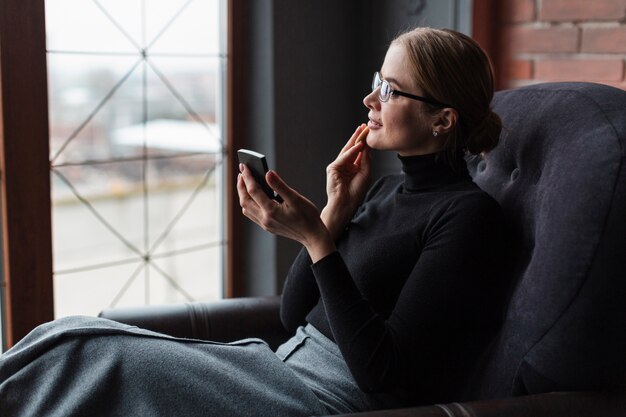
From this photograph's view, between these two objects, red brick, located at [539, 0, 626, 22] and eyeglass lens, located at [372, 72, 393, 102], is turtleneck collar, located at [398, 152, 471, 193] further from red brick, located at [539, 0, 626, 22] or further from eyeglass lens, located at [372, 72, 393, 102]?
red brick, located at [539, 0, 626, 22]

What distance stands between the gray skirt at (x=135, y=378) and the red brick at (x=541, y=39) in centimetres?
129

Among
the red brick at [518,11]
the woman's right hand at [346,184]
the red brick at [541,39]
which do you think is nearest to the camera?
the woman's right hand at [346,184]

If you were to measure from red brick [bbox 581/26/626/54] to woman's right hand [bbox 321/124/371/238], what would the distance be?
766mm

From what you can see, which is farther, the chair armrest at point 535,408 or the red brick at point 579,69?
the red brick at point 579,69

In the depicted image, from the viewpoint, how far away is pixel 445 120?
5.14 ft

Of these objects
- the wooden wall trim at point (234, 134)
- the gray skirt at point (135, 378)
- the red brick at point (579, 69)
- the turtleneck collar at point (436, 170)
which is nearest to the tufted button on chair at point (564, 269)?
the turtleneck collar at point (436, 170)

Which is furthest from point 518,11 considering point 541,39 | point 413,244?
point 413,244

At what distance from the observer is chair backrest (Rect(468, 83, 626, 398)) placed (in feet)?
4.25

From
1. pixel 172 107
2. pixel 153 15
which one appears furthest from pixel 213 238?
pixel 153 15

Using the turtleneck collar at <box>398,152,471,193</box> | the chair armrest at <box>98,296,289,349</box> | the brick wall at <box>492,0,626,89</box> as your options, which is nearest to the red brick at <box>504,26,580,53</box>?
the brick wall at <box>492,0,626,89</box>

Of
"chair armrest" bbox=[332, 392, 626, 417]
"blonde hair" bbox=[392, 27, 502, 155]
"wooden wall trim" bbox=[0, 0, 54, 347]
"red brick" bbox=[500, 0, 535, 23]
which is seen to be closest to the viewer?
"chair armrest" bbox=[332, 392, 626, 417]

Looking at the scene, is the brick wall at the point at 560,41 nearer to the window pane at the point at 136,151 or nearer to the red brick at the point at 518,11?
the red brick at the point at 518,11

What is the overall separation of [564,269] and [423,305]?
0.24 meters

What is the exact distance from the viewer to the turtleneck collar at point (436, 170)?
160 centimetres
